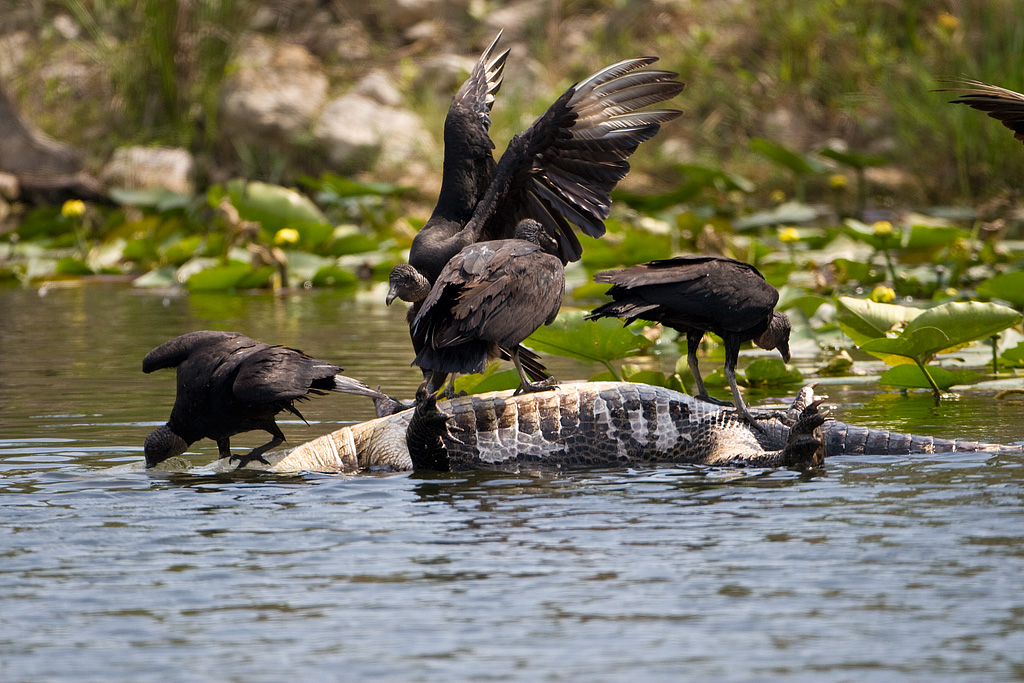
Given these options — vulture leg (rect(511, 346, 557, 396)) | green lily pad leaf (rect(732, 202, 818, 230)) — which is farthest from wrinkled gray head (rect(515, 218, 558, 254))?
green lily pad leaf (rect(732, 202, 818, 230))

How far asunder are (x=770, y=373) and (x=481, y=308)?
8.92 feet

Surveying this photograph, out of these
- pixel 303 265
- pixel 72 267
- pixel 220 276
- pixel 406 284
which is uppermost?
pixel 72 267

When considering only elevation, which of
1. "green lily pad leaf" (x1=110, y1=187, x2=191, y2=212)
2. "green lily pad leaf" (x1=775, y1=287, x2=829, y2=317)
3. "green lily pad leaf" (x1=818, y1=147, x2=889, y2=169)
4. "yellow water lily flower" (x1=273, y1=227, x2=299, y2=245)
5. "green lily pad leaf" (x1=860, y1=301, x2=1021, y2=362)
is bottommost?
"green lily pad leaf" (x1=860, y1=301, x2=1021, y2=362)

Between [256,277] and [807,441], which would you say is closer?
[807,441]

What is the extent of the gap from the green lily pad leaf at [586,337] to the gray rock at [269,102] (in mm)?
13364

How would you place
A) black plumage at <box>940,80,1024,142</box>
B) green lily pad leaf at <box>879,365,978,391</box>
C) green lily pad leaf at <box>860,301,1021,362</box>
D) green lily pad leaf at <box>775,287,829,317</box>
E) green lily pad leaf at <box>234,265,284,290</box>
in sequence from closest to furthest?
green lily pad leaf at <box>860,301,1021,362</box> → black plumage at <box>940,80,1024,142</box> → green lily pad leaf at <box>879,365,978,391</box> → green lily pad leaf at <box>775,287,829,317</box> → green lily pad leaf at <box>234,265,284,290</box>

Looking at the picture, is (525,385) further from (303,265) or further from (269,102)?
(269,102)

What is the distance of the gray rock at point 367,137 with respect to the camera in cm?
1911

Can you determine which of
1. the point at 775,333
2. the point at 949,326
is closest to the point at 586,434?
the point at 775,333

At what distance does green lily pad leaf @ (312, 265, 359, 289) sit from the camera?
43.3 ft

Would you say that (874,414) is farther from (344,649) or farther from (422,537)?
(344,649)

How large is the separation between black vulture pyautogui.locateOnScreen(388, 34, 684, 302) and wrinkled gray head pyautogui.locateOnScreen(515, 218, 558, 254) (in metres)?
0.34

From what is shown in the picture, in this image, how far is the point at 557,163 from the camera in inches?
269

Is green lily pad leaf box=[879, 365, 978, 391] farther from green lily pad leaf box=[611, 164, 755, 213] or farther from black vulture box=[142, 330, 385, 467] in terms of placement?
green lily pad leaf box=[611, 164, 755, 213]
